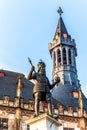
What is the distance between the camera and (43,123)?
42.4ft

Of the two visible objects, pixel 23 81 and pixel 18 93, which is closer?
pixel 18 93

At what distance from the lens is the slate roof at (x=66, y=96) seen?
38.8m

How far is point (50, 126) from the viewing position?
1306 cm

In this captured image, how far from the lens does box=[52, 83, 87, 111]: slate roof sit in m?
38.8

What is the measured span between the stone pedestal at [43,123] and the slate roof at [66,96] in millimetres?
24239

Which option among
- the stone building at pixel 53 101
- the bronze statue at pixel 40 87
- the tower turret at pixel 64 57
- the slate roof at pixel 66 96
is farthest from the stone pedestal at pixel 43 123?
the tower turret at pixel 64 57

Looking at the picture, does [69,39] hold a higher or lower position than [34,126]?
higher

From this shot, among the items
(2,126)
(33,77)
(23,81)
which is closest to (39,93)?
(33,77)

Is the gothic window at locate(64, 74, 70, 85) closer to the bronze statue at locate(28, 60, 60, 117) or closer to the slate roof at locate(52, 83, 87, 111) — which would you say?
the slate roof at locate(52, 83, 87, 111)

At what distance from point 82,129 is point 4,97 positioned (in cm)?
979

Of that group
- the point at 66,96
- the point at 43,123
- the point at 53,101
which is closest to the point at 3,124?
the point at 53,101

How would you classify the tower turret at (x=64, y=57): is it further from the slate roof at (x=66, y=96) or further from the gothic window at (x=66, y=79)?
the slate roof at (x=66, y=96)

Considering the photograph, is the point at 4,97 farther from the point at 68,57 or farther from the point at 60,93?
the point at 68,57

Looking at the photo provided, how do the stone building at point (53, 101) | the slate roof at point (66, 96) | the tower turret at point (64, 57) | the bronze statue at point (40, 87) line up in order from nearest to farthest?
the bronze statue at point (40, 87) < the stone building at point (53, 101) < the slate roof at point (66, 96) < the tower turret at point (64, 57)
